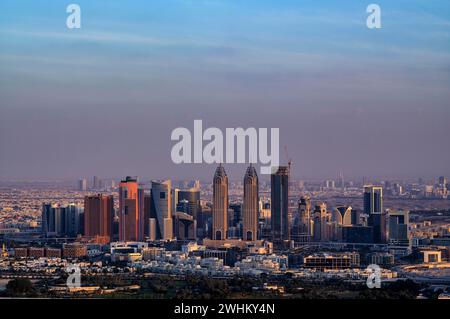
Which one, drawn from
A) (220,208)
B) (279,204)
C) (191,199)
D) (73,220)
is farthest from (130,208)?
(279,204)

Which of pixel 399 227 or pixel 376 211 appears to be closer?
pixel 399 227

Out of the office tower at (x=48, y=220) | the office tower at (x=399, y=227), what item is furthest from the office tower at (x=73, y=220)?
the office tower at (x=399, y=227)

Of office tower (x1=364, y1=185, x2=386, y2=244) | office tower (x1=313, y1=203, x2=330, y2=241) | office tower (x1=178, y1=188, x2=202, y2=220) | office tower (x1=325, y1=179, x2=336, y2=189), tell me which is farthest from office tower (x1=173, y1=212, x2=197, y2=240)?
office tower (x1=364, y1=185, x2=386, y2=244)

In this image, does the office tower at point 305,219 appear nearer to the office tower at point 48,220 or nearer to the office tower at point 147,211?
the office tower at point 147,211

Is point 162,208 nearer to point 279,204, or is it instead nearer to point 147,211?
point 147,211
